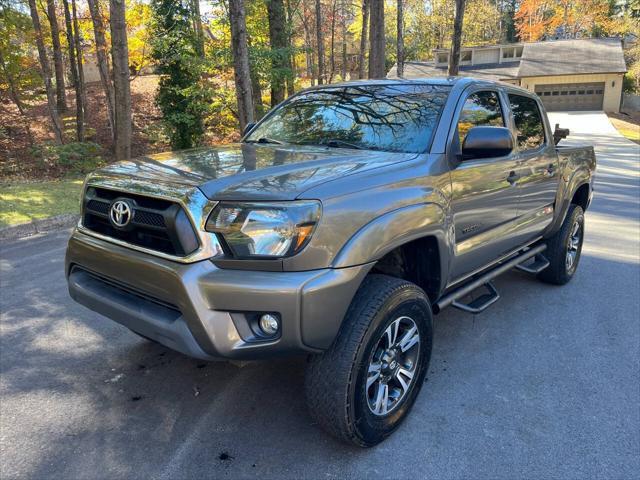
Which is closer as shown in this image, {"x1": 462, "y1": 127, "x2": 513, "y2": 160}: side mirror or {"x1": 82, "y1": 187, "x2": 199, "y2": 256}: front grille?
{"x1": 82, "y1": 187, "x2": 199, "y2": 256}: front grille

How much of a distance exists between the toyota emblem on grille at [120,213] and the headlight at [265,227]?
546 millimetres

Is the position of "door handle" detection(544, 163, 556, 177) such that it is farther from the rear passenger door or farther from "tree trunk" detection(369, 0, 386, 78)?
"tree trunk" detection(369, 0, 386, 78)

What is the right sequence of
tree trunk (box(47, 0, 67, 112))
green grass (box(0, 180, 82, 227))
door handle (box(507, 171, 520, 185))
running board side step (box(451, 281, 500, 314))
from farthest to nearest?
tree trunk (box(47, 0, 67, 112)) → green grass (box(0, 180, 82, 227)) → door handle (box(507, 171, 520, 185)) → running board side step (box(451, 281, 500, 314))

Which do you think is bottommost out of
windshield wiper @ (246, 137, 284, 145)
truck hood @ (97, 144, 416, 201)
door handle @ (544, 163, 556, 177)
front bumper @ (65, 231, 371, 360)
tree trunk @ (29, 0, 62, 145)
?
front bumper @ (65, 231, 371, 360)

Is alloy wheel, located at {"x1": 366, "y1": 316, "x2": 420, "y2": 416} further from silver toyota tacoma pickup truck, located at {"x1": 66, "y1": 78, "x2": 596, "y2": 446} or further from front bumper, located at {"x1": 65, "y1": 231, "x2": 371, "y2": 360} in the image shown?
front bumper, located at {"x1": 65, "y1": 231, "x2": 371, "y2": 360}

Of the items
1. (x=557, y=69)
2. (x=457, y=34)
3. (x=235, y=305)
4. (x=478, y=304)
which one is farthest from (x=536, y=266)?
(x=557, y=69)

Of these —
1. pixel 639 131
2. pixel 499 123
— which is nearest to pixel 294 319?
pixel 499 123

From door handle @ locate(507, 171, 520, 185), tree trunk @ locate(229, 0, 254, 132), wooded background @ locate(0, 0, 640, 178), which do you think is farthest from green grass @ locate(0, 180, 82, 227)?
door handle @ locate(507, 171, 520, 185)

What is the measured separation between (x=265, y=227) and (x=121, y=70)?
10.5 meters

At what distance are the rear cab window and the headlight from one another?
260cm

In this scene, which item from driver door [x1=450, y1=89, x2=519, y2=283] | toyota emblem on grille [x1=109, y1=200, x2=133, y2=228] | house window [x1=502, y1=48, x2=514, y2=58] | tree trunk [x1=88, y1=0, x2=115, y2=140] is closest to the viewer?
toyota emblem on grille [x1=109, y1=200, x2=133, y2=228]

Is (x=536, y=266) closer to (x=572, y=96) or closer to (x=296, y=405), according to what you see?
(x=296, y=405)

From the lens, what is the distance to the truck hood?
2.39 metres

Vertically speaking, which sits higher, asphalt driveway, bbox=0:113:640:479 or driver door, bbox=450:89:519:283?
driver door, bbox=450:89:519:283
